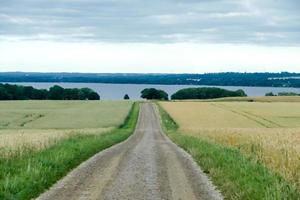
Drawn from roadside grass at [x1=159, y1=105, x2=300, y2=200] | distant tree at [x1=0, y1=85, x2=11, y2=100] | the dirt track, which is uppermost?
roadside grass at [x1=159, y1=105, x2=300, y2=200]

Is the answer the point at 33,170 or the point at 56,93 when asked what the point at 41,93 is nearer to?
the point at 56,93

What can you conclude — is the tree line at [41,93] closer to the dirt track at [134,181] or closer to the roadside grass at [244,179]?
the dirt track at [134,181]

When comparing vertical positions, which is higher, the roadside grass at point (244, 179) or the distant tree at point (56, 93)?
the roadside grass at point (244, 179)

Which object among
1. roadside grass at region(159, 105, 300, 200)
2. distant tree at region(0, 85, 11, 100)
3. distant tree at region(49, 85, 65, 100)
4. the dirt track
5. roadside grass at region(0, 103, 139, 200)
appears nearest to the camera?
roadside grass at region(159, 105, 300, 200)

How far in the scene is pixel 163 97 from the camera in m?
198

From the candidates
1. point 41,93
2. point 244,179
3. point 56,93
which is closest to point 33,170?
point 244,179

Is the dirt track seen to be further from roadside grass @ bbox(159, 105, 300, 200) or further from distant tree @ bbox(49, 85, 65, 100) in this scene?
distant tree @ bbox(49, 85, 65, 100)

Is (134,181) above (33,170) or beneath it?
beneath

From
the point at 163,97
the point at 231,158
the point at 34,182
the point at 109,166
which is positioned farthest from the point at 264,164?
the point at 163,97

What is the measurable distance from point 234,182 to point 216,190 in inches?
25.7

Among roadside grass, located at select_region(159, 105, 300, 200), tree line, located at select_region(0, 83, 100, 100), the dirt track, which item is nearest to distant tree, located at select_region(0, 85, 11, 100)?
tree line, located at select_region(0, 83, 100, 100)

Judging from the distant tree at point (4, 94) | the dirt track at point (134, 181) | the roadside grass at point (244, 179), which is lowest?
the distant tree at point (4, 94)

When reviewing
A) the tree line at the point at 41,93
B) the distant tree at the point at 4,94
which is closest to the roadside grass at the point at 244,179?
the distant tree at the point at 4,94

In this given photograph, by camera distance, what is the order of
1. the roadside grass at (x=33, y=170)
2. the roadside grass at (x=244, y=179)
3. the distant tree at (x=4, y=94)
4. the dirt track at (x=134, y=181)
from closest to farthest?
1. the roadside grass at (x=244, y=179)
2. the roadside grass at (x=33, y=170)
3. the dirt track at (x=134, y=181)
4. the distant tree at (x=4, y=94)
